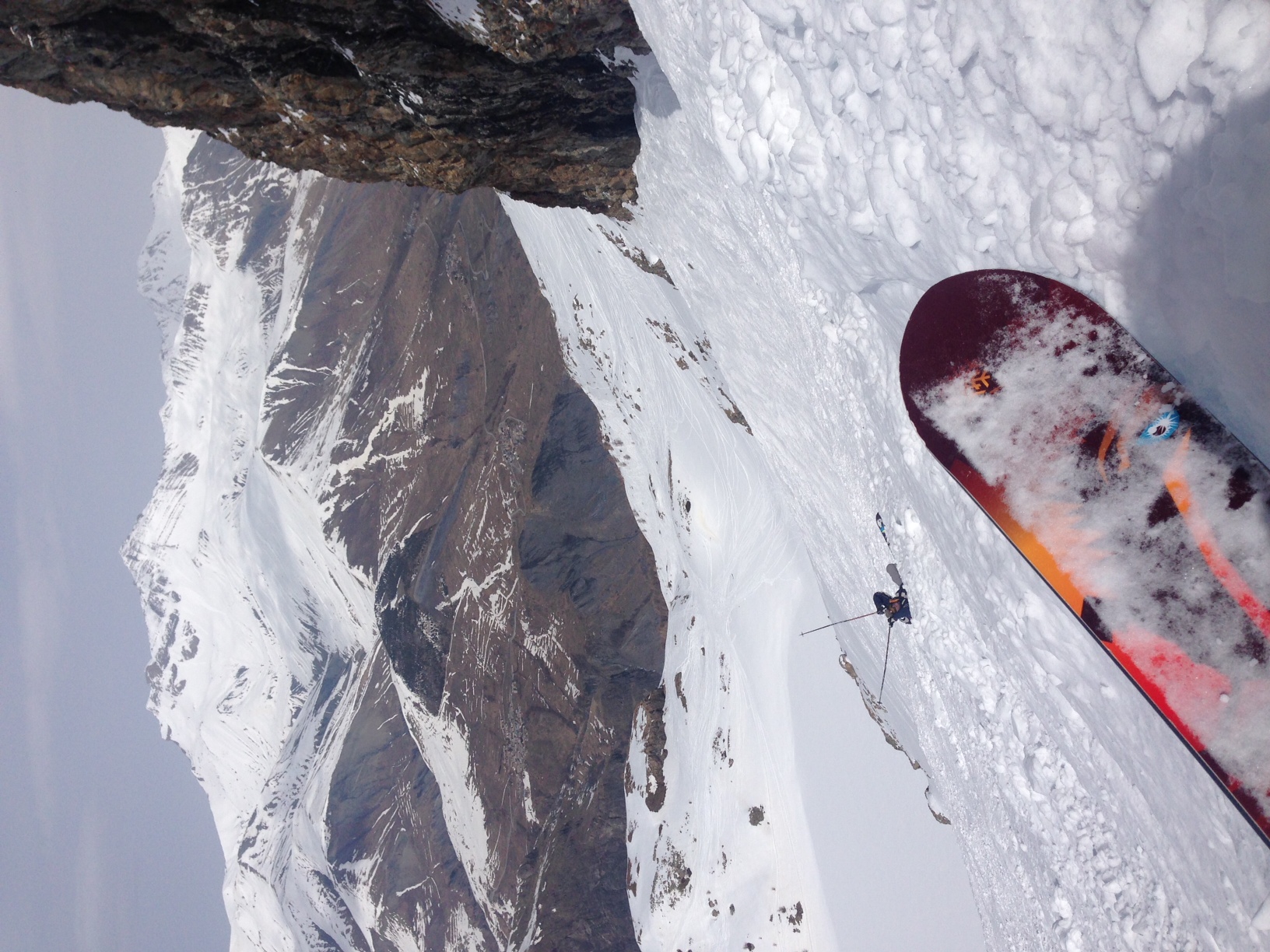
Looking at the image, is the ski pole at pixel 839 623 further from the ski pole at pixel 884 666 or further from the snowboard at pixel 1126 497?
the snowboard at pixel 1126 497

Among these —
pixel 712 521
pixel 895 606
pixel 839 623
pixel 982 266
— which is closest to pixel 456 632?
pixel 712 521

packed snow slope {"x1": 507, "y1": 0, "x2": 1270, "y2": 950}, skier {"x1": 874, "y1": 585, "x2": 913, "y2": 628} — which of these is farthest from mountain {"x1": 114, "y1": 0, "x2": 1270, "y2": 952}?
skier {"x1": 874, "y1": 585, "x2": 913, "y2": 628}

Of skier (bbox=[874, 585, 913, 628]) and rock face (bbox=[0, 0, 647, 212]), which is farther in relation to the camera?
skier (bbox=[874, 585, 913, 628])

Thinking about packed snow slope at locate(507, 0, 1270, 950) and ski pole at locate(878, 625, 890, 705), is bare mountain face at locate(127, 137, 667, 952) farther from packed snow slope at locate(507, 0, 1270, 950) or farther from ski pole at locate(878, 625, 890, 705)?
packed snow slope at locate(507, 0, 1270, 950)

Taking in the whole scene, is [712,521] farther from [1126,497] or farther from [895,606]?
[1126,497]

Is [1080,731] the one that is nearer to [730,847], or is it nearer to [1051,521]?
[1051,521]
